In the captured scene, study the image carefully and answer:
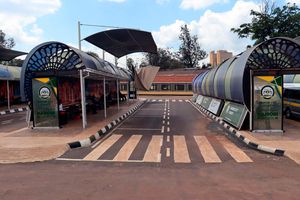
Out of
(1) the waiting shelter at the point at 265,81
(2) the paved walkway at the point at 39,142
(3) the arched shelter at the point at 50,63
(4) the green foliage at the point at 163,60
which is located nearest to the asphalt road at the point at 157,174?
(2) the paved walkway at the point at 39,142

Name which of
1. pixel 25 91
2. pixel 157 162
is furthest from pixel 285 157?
pixel 25 91

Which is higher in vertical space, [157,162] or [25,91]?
[25,91]

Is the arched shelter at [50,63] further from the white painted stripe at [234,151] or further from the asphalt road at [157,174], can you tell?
the white painted stripe at [234,151]

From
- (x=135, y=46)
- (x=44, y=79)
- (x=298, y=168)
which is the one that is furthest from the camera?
(x=135, y=46)

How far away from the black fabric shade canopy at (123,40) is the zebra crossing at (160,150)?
9373 mm

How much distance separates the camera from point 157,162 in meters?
8.55

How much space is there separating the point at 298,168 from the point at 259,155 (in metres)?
1.65

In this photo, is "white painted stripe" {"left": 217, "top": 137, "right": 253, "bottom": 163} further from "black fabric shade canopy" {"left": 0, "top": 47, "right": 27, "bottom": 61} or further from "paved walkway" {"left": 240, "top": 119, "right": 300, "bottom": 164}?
"black fabric shade canopy" {"left": 0, "top": 47, "right": 27, "bottom": 61}

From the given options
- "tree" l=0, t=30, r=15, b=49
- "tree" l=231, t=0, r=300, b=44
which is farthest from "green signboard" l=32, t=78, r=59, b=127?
"tree" l=0, t=30, r=15, b=49

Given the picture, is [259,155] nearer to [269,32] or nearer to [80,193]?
[80,193]

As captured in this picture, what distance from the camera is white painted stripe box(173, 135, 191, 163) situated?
8900 millimetres

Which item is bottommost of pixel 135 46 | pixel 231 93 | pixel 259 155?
pixel 259 155

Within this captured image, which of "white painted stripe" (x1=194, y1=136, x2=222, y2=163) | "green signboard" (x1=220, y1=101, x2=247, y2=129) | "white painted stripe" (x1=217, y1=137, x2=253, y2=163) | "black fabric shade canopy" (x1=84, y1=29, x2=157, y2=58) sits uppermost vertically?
"black fabric shade canopy" (x1=84, y1=29, x2=157, y2=58)

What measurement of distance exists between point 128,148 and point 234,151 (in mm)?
3355
